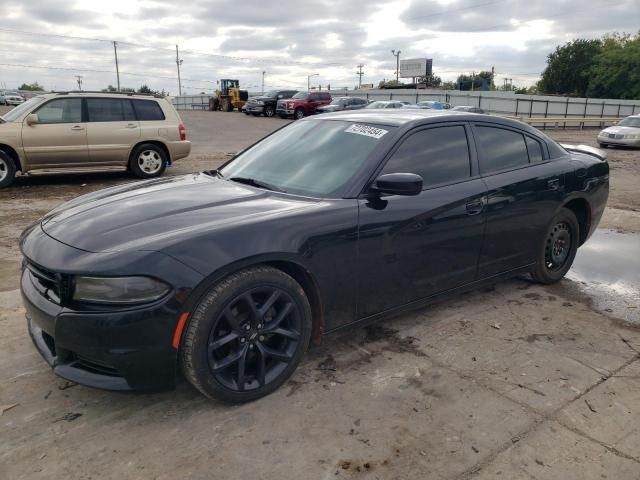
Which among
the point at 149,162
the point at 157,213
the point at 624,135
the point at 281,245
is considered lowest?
the point at 149,162

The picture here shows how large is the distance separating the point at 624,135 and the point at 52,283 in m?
22.0

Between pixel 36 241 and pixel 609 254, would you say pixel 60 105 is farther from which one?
pixel 609 254

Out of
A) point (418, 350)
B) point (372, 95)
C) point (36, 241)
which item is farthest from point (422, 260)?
point (372, 95)

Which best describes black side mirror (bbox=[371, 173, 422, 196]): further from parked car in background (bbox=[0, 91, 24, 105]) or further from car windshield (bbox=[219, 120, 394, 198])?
parked car in background (bbox=[0, 91, 24, 105])

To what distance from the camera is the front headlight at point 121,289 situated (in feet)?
8.04

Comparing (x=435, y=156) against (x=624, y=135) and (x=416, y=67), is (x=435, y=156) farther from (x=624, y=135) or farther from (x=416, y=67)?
(x=416, y=67)

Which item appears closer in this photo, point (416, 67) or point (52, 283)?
point (52, 283)

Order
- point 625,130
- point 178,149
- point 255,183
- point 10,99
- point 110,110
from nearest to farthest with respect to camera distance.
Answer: point 255,183 → point 110,110 → point 178,149 → point 625,130 → point 10,99

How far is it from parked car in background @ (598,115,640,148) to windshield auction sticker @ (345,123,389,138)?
19946 mm

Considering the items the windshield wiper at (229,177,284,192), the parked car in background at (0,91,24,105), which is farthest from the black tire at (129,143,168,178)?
the parked car in background at (0,91,24,105)

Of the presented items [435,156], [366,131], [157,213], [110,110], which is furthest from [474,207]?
[110,110]

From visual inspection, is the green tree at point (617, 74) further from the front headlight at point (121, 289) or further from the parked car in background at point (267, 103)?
the front headlight at point (121, 289)

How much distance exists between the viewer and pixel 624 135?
19.9 meters

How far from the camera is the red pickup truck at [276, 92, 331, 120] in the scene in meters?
31.7
